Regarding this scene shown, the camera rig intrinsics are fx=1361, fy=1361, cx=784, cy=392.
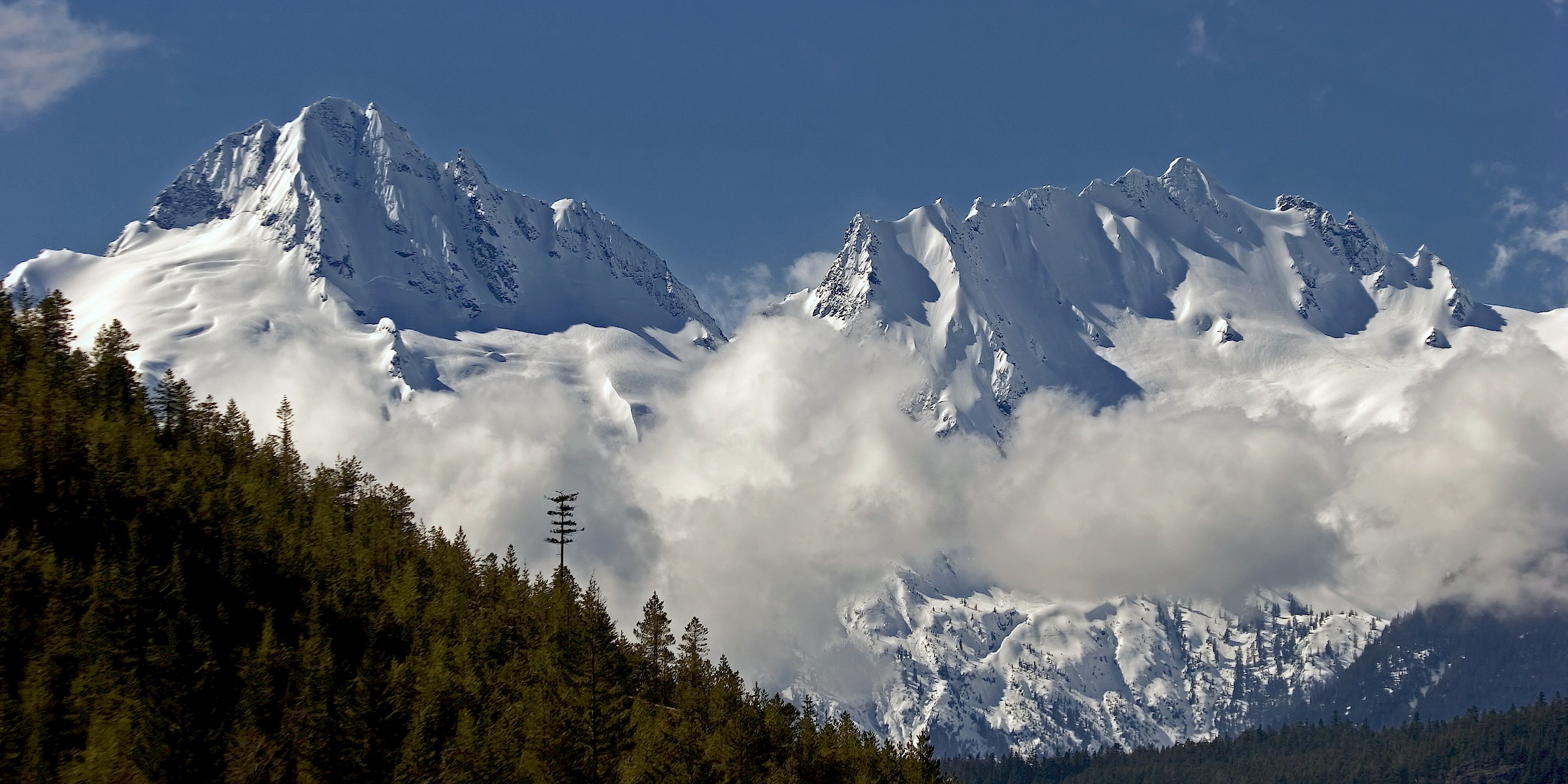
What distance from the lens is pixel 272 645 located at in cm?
9181

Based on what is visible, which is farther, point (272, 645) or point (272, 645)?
point (272, 645)

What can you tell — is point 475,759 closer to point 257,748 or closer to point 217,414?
point 257,748

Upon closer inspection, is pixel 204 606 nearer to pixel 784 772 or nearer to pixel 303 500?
pixel 303 500

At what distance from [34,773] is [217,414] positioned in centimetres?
8541

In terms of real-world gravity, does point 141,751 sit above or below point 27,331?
below

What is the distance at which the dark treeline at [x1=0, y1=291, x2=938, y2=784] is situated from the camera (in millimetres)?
78188

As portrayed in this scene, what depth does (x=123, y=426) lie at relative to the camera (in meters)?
111

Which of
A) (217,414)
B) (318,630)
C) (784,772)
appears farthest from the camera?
(217,414)

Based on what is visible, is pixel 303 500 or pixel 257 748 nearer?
pixel 257 748

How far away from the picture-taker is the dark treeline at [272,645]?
78.2 m

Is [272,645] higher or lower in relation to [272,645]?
lower

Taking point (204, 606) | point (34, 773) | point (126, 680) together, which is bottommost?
point (34, 773)

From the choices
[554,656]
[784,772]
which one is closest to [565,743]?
[554,656]

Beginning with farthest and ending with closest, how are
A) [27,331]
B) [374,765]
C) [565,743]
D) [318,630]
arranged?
[27,331] < [318,630] < [565,743] < [374,765]
